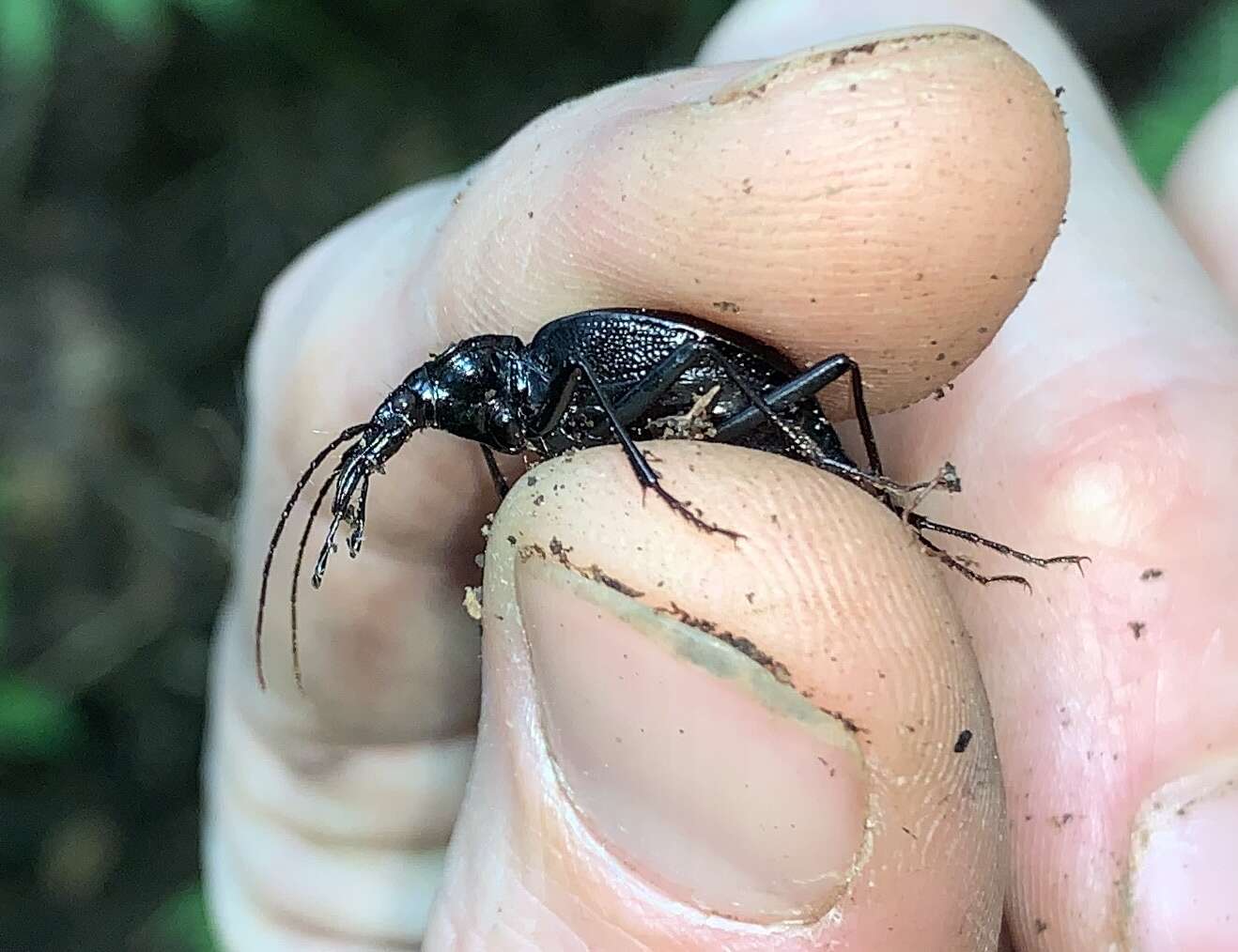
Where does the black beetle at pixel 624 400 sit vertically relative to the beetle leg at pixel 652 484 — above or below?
below

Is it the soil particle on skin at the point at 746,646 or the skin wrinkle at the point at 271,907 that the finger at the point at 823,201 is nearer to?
the soil particle on skin at the point at 746,646

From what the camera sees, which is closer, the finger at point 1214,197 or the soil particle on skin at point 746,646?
the soil particle on skin at point 746,646

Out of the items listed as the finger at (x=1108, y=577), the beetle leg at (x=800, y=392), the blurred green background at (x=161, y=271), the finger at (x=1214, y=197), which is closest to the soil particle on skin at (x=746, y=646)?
the beetle leg at (x=800, y=392)

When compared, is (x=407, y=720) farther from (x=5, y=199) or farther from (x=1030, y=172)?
(x=5, y=199)

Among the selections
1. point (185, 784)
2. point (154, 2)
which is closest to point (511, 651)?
point (154, 2)

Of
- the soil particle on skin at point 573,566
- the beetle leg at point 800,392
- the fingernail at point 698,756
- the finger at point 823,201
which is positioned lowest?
the fingernail at point 698,756

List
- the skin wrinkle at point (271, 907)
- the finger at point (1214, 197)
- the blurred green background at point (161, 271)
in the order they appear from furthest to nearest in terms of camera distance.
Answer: the blurred green background at point (161, 271) → the skin wrinkle at point (271, 907) → the finger at point (1214, 197)

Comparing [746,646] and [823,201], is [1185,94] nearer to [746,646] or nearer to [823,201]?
[823,201]

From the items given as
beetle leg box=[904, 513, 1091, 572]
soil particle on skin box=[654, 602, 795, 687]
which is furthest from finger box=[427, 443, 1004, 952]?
beetle leg box=[904, 513, 1091, 572]
